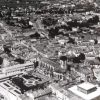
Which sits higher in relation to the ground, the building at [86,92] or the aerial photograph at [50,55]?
the building at [86,92]

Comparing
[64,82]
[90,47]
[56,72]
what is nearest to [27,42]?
[90,47]

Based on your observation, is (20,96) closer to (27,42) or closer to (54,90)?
(54,90)

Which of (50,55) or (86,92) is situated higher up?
(86,92)

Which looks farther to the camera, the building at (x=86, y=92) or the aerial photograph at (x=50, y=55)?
the aerial photograph at (x=50, y=55)

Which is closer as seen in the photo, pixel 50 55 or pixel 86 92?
pixel 86 92

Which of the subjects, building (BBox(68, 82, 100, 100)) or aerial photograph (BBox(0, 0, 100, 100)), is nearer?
building (BBox(68, 82, 100, 100))

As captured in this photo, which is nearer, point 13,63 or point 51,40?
point 13,63

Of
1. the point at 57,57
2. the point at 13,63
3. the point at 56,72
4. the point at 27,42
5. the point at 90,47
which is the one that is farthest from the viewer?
the point at 27,42

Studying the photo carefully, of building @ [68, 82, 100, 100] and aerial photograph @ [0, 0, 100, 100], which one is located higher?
building @ [68, 82, 100, 100]
